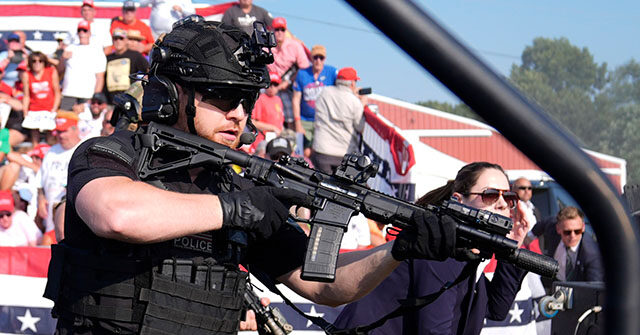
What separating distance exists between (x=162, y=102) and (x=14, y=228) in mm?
5784

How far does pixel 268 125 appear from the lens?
10.9 metres

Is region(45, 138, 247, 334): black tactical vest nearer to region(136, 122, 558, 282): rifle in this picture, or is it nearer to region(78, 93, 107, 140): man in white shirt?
region(136, 122, 558, 282): rifle

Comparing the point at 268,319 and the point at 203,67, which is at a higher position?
the point at 203,67

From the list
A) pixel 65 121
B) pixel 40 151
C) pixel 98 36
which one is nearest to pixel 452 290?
pixel 65 121

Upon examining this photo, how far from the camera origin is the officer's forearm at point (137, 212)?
7.48 ft

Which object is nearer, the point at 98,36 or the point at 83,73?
the point at 83,73

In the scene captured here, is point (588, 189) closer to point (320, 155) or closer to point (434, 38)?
point (434, 38)

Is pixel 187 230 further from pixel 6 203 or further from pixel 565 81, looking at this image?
pixel 6 203

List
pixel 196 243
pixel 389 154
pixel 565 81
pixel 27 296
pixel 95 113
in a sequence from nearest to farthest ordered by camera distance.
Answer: pixel 565 81 → pixel 196 243 → pixel 27 296 → pixel 95 113 → pixel 389 154

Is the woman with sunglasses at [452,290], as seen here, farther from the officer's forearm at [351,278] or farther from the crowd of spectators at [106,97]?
the crowd of spectators at [106,97]

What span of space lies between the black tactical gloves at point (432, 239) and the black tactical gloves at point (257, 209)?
0.43 m

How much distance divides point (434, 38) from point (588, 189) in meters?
0.20

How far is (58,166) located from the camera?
359 inches

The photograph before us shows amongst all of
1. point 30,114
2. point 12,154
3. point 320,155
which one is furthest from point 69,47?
point 320,155
